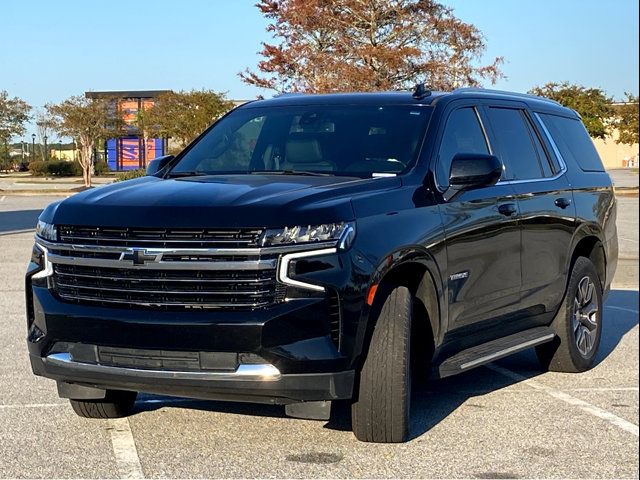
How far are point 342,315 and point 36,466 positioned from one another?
1.69 m

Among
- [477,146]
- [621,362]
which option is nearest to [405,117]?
[477,146]

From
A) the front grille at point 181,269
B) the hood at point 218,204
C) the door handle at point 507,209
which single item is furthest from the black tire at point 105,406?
the door handle at point 507,209

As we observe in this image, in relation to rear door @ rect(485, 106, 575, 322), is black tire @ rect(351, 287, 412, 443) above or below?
below

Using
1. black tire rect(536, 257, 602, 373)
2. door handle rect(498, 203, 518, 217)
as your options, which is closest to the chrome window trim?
door handle rect(498, 203, 518, 217)

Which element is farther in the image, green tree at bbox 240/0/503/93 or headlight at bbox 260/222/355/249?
green tree at bbox 240/0/503/93

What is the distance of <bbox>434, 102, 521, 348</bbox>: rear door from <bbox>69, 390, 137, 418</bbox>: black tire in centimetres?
194

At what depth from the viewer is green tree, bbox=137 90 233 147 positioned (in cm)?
4703

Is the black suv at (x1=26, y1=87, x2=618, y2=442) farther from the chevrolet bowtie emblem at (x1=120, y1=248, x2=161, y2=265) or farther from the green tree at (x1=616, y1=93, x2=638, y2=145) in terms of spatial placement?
the green tree at (x1=616, y1=93, x2=638, y2=145)

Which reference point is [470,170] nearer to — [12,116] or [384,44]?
[384,44]

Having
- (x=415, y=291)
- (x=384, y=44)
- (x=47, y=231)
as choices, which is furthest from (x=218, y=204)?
(x=384, y=44)

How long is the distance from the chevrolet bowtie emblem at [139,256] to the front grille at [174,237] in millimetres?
31

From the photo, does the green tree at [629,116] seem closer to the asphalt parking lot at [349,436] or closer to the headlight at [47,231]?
the asphalt parking lot at [349,436]

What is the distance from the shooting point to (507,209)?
20.5 ft

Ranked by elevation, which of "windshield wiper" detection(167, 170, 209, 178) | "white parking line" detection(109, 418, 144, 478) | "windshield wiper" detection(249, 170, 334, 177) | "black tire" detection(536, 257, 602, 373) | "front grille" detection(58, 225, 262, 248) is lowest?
"white parking line" detection(109, 418, 144, 478)
